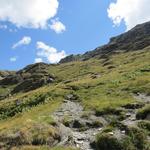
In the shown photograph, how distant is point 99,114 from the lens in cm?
4031

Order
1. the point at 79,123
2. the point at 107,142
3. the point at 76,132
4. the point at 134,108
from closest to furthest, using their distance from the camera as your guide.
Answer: the point at 107,142 → the point at 76,132 → the point at 79,123 → the point at 134,108

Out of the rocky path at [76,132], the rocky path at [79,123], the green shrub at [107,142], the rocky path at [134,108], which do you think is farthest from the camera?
the rocky path at [134,108]

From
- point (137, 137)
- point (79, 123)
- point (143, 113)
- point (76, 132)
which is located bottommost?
point (137, 137)

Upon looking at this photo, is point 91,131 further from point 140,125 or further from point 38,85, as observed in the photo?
point 38,85

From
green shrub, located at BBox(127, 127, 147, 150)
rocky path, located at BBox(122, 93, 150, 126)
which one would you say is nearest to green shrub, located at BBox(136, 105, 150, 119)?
rocky path, located at BBox(122, 93, 150, 126)

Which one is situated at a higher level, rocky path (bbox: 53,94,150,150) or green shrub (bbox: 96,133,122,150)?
rocky path (bbox: 53,94,150,150)

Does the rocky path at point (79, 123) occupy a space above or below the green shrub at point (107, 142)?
above

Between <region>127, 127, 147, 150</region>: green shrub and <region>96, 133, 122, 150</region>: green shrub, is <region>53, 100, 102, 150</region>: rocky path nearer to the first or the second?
<region>96, 133, 122, 150</region>: green shrub

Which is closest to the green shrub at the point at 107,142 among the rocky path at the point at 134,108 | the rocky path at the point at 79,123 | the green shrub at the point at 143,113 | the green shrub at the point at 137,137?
the rocky path at the point at 79,123

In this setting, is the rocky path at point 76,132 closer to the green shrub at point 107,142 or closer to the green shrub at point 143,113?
the green shrub at point 107,142

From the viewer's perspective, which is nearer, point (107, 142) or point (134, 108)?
point (107, 142)

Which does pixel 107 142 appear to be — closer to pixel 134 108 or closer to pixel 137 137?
pixel 137 137

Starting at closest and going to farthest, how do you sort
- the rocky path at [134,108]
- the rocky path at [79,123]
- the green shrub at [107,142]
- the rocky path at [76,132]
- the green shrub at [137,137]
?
the green shrub at [137,137] → the green shrub at [107,142] → the rocky path at [76,132] → the rocky path at [79,123] → the rocky path at [134,108]

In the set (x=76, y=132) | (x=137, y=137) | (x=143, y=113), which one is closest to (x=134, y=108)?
(x=143, y=113)
